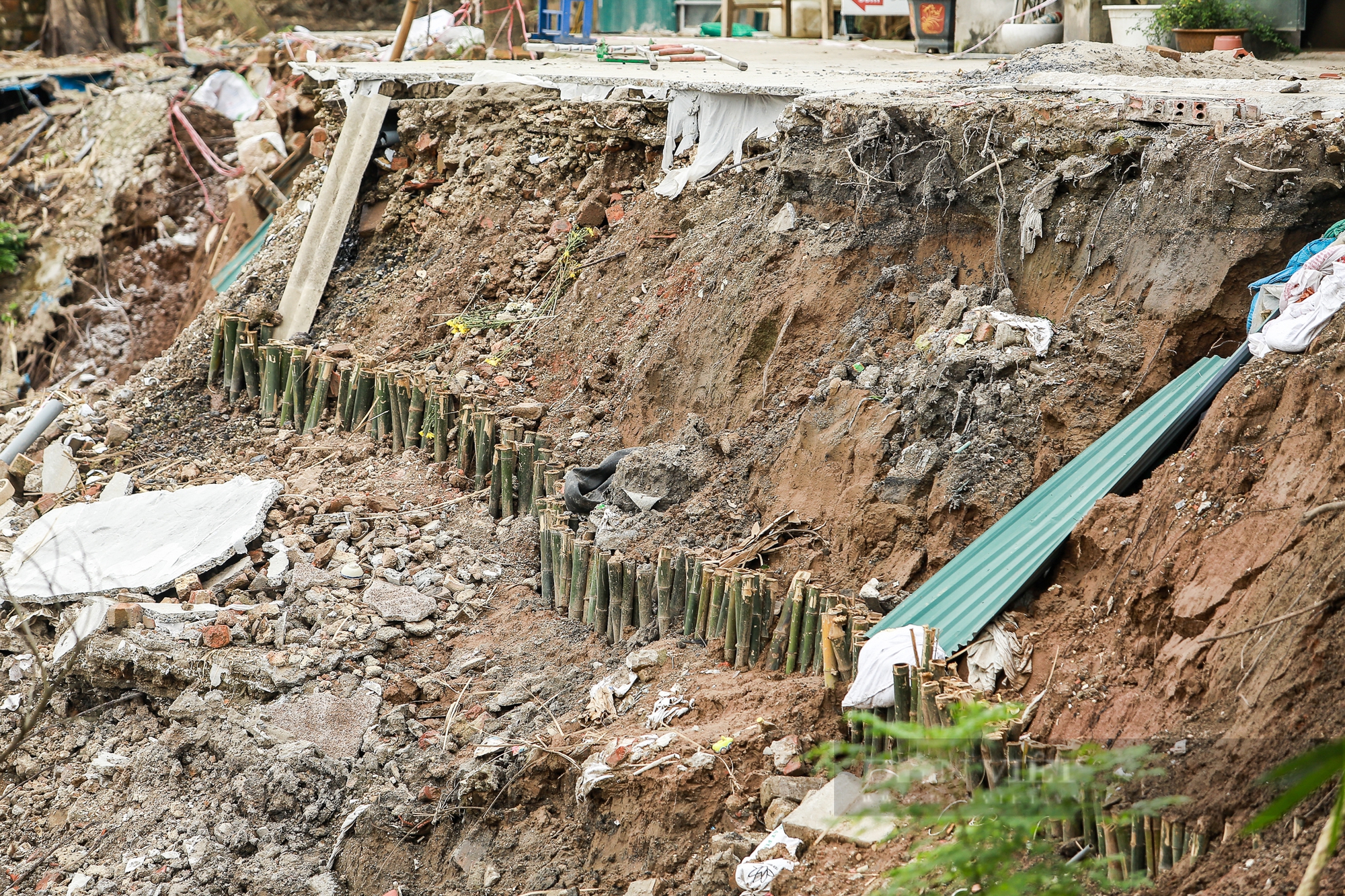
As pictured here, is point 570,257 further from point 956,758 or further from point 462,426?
point 956,758

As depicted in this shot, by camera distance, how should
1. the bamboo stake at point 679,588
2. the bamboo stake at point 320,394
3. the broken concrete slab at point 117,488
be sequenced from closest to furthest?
the bamboo stake at point 679,588, the broken concrete slab at point 117,488, the bamboo stake at point 320,394

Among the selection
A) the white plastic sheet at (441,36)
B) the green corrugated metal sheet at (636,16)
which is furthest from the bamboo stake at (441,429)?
the green corrugated metal sheet at (636,16)

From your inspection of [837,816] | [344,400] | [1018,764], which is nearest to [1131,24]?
[344,400]

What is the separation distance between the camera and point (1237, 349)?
5652 mm

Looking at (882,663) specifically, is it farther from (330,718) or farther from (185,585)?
(185,585)

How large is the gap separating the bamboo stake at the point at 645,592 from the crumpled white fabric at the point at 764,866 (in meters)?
1.89

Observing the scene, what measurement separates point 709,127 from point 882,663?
16.5ft

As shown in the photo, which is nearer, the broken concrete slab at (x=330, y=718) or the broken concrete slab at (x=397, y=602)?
the broken concrete slab at (x=330, y=718)

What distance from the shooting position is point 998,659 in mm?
5137

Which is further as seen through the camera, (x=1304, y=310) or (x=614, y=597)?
(x=614, y=597)

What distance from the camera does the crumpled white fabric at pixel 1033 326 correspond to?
6.25 metres

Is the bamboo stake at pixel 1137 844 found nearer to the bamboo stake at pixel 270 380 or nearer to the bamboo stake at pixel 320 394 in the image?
Result: the bamboo stake at pixel 320 394

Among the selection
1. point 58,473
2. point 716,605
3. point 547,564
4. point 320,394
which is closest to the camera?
point 716,605

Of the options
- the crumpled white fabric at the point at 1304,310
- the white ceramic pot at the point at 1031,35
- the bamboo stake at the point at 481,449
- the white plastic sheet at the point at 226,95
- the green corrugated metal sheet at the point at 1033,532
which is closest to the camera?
the crumpled white fabric at the point at 1304,310
